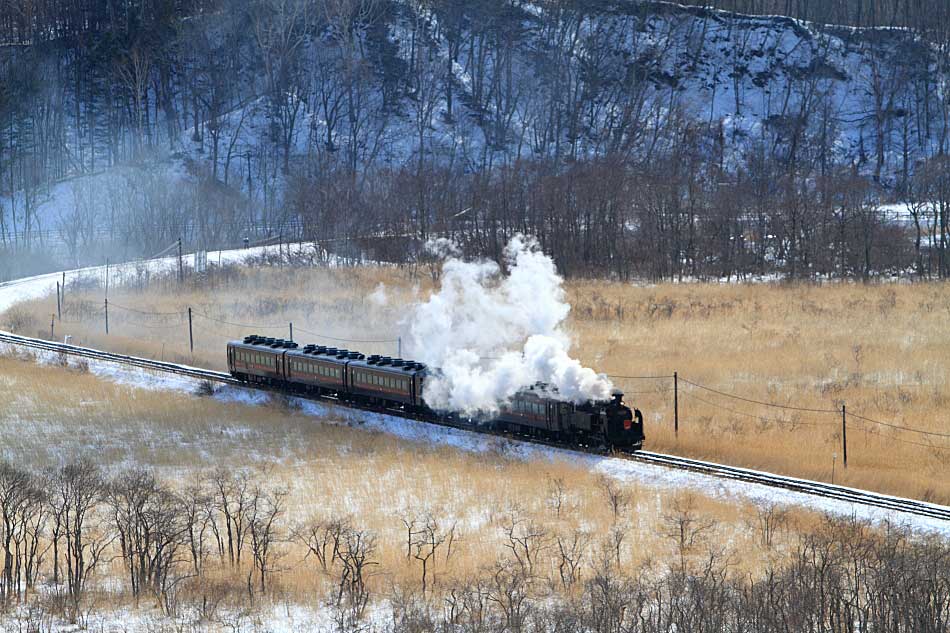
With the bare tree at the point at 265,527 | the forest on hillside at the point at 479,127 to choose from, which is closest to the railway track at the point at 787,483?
the bare tree at the point at 265,527

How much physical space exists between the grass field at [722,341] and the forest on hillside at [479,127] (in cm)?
1286

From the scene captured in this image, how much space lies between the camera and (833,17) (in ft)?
447

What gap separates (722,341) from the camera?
5362cm

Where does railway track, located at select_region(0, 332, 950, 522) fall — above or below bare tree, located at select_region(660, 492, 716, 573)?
above

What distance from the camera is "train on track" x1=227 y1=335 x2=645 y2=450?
114 ft

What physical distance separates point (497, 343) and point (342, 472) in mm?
12217

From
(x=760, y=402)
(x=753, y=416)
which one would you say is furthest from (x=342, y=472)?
(x=760, y=402)

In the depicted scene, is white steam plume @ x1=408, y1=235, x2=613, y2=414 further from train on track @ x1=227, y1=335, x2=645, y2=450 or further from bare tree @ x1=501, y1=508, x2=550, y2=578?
bare tree @ x1=501, y1=508, x2=550, y2=578

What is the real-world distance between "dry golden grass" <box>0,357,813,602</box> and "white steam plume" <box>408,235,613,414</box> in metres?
2.42

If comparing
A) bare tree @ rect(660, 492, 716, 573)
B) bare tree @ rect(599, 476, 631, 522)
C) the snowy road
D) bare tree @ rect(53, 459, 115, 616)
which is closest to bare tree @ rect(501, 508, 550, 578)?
bare tree @ rect(599, 476, 631, 522)

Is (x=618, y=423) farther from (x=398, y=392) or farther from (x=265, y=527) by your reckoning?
(x=265, y=527)

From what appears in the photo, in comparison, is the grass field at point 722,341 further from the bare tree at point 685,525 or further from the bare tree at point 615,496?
the bare tree at point 615,496

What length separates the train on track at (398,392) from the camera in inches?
1364

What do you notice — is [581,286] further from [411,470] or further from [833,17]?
[833,17]
